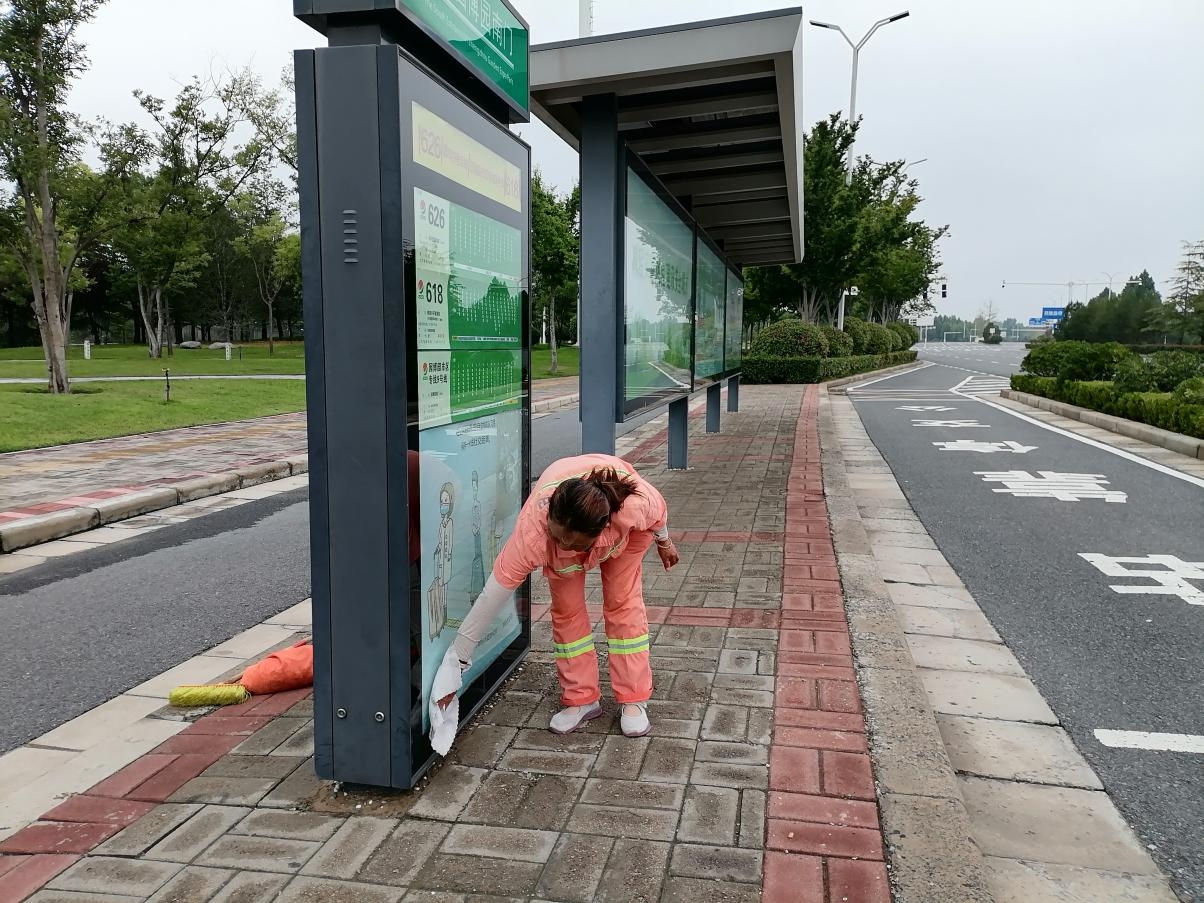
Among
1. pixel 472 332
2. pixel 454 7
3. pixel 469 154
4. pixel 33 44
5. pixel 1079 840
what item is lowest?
pixel 1079 840

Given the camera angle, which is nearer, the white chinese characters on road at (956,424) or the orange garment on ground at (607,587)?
the orange garment on ground at (607,587)

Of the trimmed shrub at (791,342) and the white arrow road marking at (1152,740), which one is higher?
the trimmed shrub at (791,342)

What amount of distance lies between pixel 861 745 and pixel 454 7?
286cm

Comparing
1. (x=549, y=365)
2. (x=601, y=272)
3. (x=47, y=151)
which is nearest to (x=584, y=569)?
(x=601, y=272)

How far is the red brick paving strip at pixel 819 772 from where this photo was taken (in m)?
2.34

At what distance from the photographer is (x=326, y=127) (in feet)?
8.15

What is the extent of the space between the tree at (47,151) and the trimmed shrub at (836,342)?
1953 centimetres

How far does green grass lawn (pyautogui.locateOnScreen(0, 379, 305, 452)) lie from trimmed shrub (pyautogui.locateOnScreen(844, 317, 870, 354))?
21311mm

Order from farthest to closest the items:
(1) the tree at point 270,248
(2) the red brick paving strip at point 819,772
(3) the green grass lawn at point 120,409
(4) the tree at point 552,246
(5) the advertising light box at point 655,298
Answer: (1) the tree at point 270,248, (4) the tree at point 552,246, (3) the green grass lawn at point 120,409, (5) the advertising light box at point 655,298, (2) the red brick paving strip at point 819,772

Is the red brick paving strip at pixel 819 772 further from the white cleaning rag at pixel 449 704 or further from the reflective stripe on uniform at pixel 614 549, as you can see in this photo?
the white cleaning rag at pixel 449 704

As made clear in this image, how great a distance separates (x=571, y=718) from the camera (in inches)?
129

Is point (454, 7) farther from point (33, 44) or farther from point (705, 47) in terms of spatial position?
point (33, 44)

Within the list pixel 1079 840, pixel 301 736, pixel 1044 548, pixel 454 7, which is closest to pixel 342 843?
pixel 301 736

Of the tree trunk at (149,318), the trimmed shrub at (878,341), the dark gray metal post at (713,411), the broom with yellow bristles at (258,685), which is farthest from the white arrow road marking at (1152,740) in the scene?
the tree trunk at (149,318)
